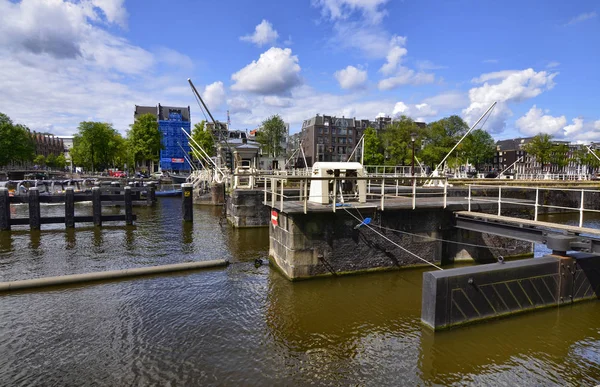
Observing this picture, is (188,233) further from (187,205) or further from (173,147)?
(173,147)

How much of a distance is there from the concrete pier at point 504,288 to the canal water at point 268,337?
0.36m

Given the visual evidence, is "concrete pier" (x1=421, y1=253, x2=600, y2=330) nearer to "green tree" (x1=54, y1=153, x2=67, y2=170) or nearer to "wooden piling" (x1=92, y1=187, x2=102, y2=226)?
"wooden piling" (x1=92, y1=187, x2=102, y2=226)

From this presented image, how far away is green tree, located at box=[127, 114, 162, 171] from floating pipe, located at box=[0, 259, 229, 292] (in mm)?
62544

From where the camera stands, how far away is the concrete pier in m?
9.25

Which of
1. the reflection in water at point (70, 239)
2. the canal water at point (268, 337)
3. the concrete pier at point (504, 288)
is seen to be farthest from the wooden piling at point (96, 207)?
the concrete pier at point (504, 288)

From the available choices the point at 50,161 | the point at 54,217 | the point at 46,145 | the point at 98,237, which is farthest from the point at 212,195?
the point at 46,145

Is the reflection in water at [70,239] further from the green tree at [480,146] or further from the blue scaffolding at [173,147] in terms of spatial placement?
the green tree at [480,146]

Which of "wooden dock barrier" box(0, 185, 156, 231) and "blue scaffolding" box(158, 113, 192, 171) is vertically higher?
"blue scaffolding" box(158, 113, 192, 171)

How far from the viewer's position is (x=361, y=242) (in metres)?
13.8

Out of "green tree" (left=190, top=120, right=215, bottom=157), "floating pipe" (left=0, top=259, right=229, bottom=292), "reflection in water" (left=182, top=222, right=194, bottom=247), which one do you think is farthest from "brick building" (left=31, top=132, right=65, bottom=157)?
"floating pipe" (left=0, top=259, right=229, bottom=292)

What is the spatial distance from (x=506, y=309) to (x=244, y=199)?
18.7m

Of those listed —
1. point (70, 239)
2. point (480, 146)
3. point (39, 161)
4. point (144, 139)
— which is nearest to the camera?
point (70, 239)

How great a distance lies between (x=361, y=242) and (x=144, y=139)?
6729 cm

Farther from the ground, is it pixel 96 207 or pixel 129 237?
pixel 96 207
